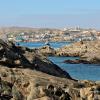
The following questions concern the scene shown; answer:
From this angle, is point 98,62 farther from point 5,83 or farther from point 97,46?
point 5,83

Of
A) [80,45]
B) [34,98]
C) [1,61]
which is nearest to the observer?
[34,98]

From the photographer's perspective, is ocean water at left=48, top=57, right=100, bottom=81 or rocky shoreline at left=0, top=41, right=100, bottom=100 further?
ocean water at left=48, top=57, right=100, bottom=81

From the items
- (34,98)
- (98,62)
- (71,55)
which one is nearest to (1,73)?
(34,98)

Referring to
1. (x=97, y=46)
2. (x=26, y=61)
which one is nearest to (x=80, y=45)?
(x=97, y=46)

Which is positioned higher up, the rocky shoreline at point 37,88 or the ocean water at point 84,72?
the rocky shoreline at point 37,88

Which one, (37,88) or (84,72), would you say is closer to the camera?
(37,88)

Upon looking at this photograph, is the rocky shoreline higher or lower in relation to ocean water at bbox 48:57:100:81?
higher

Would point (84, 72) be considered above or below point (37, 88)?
below

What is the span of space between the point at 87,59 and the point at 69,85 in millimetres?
64130

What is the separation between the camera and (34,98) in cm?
2450

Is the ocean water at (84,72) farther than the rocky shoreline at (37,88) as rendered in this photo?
Yes

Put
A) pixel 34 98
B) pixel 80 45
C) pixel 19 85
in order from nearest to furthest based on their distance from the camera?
pixel 34 98 → pixel 19 85 → pixel 80 45

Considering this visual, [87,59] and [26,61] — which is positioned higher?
[26,61]

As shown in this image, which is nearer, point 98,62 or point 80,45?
point 98,62
